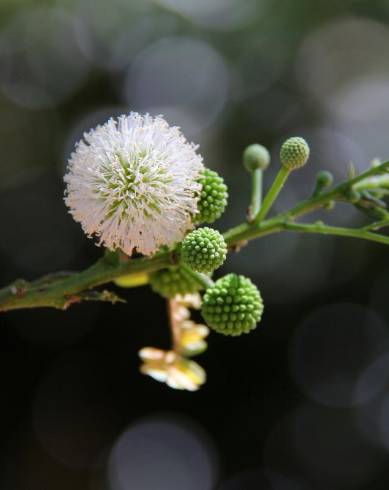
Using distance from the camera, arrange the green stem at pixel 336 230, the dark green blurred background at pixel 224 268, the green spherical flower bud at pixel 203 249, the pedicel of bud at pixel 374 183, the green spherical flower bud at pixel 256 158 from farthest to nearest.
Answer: the dark green blurred background at pixel 224 268
the green spherical flower bud at pixel 256 158
the pedicel of bud at pixel 374 183
the green stem at pixel 336 230
the green spherical flower bud at pixel 203 249

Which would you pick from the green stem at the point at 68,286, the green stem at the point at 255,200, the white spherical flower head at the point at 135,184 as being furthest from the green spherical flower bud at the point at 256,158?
the green stem at the point at 68,286

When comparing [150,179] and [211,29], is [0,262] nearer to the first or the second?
[211,29]

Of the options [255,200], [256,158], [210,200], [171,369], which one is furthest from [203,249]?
[171,369]

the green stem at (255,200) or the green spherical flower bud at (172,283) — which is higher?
the green stem at (255,200)

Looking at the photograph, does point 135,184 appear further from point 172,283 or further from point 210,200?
point 172,283

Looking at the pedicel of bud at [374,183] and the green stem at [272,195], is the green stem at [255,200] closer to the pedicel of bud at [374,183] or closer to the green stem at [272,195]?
the green stem at [272,195]

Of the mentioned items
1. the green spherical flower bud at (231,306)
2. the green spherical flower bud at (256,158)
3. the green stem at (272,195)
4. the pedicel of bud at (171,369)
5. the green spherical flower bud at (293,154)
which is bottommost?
the pedicel of bud at (171,369)

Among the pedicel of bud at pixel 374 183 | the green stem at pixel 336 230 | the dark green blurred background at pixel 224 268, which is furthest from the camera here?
the dark green blurred background at pixel 224 268

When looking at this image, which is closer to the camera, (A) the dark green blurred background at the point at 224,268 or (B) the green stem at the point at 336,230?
(B) the green stem at the point at 336,230

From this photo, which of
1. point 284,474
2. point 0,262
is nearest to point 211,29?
point 0,262
